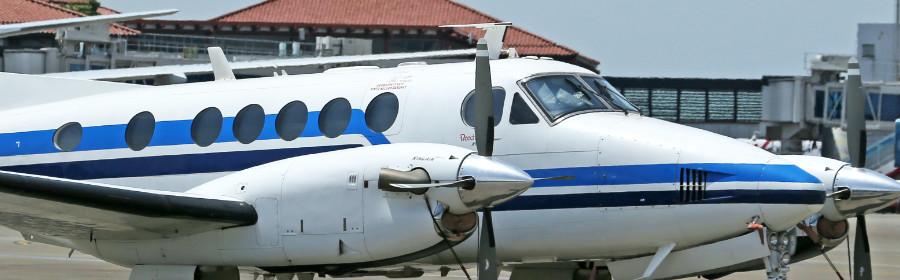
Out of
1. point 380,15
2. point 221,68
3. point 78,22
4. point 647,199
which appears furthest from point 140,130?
point 380,15

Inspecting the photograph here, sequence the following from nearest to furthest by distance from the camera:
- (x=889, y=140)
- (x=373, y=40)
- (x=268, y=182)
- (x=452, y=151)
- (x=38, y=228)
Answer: (x=452, y=151)
(x=268, y=182)
(x=38, y=228)
(x=889, y=140)
(x=373, y=40)

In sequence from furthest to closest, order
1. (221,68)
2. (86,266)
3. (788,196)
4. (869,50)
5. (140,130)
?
(869,50) → (86,266) → (221,68) → (140,130) → (788,196)

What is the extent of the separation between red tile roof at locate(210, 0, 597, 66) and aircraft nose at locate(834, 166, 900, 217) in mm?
62525

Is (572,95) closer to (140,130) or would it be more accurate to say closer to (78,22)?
(140,130)

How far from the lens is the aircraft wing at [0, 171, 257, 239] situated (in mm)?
11984

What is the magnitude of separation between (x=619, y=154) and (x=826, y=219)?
224cm

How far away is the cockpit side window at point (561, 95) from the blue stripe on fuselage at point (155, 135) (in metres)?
1.59

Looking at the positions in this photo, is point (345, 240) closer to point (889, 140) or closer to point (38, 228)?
point (38, 228)

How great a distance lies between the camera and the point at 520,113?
13.4m

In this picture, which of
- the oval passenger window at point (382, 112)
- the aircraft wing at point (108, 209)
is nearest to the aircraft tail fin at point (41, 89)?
the aircraft wing at point (108, 209)

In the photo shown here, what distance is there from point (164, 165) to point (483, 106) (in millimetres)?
3976

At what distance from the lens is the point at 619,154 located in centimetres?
1277

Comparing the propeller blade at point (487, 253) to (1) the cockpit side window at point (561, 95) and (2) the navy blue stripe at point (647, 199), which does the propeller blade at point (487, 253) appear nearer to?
(2) the navy blue stripe at point (647, 199)

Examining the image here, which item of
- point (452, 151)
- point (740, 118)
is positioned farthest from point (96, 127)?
point (740, 118)
